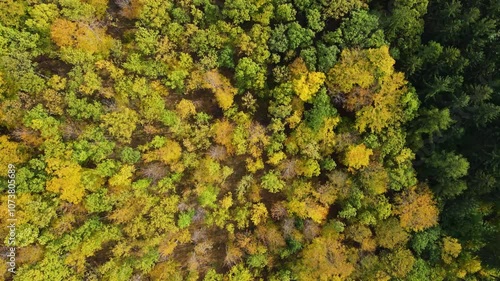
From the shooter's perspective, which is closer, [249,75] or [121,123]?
[121,123]

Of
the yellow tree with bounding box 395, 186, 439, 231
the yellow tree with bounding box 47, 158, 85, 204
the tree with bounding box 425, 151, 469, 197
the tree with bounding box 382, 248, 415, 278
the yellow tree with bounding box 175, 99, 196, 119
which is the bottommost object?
the tree with bounding box 382, 248, 415, 278

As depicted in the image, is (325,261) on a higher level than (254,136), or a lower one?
lower

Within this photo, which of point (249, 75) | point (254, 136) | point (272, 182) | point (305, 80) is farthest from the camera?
point (272, 182)

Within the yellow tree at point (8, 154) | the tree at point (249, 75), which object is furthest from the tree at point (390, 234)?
the yellow tree at point (8, 154)

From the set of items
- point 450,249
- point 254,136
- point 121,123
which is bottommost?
point 450,249

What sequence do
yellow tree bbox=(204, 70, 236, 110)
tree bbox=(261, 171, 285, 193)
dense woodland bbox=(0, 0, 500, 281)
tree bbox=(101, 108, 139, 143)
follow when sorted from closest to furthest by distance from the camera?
dense woodland bbox=(0, 0, 500, 281)
tree bbox=(101, 108, 139, 143)
yellow tree bbox=(204, 70, 236, 110)
tree bbox=(261, 171, 285, 193)

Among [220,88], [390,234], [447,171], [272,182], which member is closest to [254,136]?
[272,182]

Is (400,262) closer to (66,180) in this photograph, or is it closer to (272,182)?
(272,182)

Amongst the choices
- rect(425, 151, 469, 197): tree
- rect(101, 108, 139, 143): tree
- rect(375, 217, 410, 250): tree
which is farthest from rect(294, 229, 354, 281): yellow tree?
rect(101, 108, 139, 143): tree

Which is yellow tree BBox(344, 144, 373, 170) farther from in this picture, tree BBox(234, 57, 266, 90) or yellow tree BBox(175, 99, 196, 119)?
yellow tree BBox(175, 99, 196, 119)
